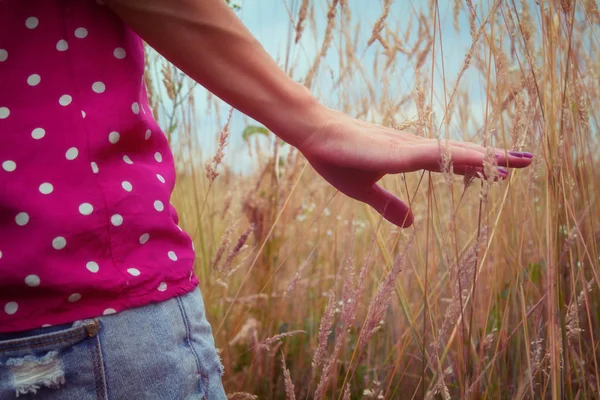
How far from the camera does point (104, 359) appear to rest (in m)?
0.55

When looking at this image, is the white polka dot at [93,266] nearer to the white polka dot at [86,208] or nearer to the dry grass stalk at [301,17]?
the white polka dot at [86,208]

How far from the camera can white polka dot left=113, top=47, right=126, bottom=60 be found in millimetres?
639

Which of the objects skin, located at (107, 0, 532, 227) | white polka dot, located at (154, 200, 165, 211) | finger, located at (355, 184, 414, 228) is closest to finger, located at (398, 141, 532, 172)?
skin, located at (107, 0, 532, 227)

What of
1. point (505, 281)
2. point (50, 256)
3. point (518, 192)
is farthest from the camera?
point (505, 281)

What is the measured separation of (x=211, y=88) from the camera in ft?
2.22

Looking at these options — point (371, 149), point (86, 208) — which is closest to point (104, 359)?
point (86, 208)

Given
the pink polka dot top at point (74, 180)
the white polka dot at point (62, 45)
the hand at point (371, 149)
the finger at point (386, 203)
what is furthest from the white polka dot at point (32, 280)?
the finger at point (386, 203)

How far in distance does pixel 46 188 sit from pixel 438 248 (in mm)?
1202

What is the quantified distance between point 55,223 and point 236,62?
269 millimetres

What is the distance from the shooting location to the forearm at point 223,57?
2.04ft

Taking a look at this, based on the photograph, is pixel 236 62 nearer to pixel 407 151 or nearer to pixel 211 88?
pixel 211 88

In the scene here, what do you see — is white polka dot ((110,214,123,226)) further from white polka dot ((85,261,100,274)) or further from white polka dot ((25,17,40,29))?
white polka dot ((25,17,40,29))

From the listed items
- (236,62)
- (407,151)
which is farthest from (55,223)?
(407,151)

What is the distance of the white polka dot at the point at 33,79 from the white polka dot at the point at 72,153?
0.08 m
